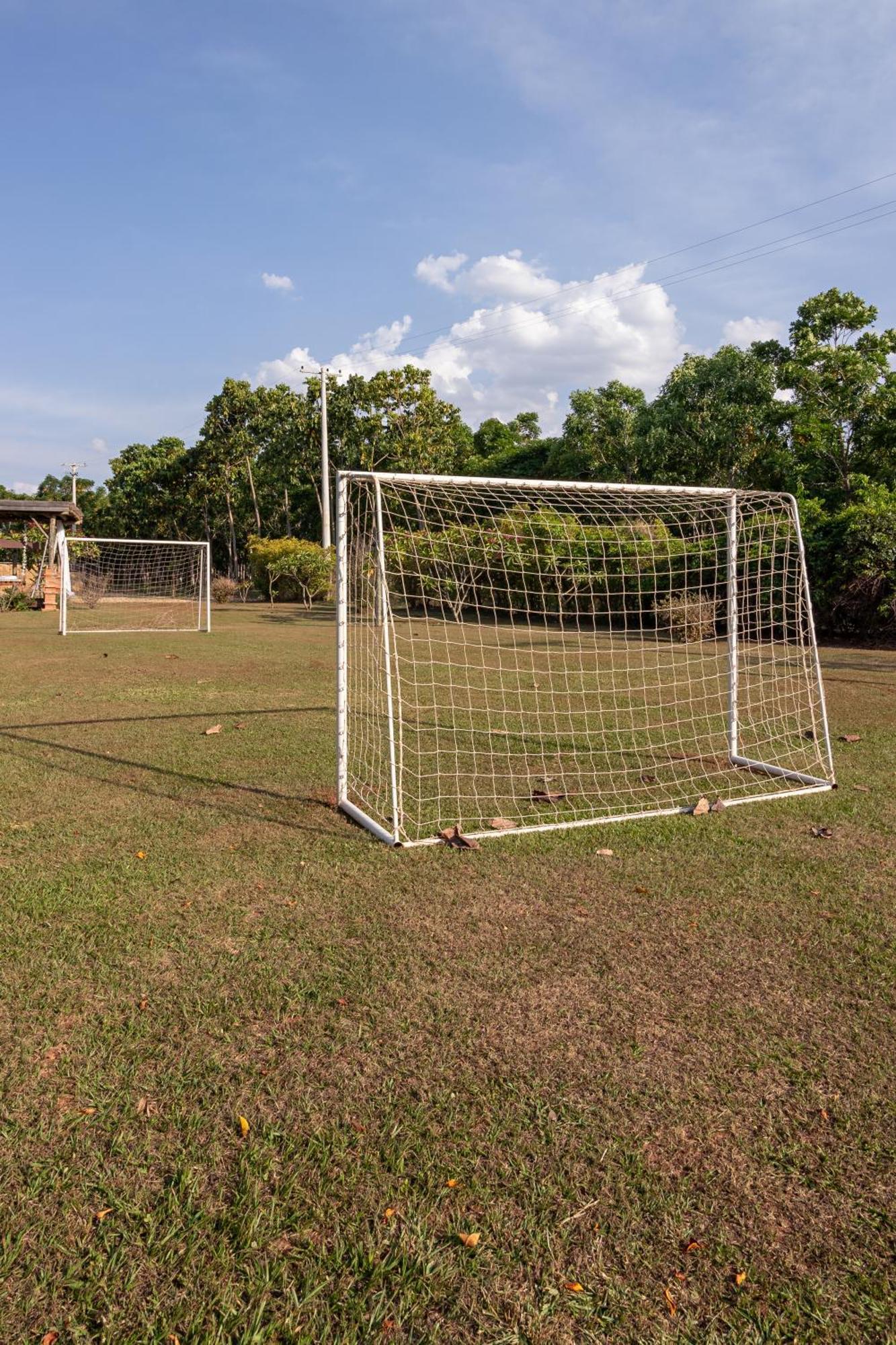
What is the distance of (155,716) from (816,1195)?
6.71 meters

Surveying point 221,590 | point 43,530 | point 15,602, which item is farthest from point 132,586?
point 15,602

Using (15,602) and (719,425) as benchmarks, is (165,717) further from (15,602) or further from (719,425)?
(719,425)

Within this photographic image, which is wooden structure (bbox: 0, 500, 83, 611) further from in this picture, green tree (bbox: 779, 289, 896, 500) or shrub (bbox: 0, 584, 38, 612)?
green tree (bbox: 779, 289, 896, 500)

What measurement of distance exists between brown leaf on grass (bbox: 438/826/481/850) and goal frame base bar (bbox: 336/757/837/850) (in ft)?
0.08

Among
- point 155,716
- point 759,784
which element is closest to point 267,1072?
point 759,784

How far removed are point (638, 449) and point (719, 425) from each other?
119 inches

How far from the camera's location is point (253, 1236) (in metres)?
1.73

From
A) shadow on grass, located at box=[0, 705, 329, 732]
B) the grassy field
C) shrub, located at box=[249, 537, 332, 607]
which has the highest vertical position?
shrub, located at box=[249, 537, 332, 607]

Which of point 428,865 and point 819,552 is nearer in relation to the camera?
point 428,865

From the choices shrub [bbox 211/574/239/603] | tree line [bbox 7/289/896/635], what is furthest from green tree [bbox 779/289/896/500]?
shrub [bbox 211/574/239/603]

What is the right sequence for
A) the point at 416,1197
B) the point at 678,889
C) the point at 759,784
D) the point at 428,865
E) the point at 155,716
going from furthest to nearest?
the point at 155,716 → the point at 759,784 → the point at 428,865 → the point at 678,889 → the point at 416,1197

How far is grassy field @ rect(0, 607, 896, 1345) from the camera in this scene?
5.27 ft

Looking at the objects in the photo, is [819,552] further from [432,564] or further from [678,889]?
[678,889]

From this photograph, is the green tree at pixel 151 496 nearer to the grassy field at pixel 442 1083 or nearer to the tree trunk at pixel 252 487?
the tree trunk at pixel 252 487
